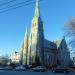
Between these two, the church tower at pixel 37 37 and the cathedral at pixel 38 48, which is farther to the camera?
the cathedral at pixel 38 48

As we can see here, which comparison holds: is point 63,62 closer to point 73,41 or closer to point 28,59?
point 28,59

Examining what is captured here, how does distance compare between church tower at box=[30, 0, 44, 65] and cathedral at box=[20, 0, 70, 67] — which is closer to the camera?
church tower at box=[30, 0, 44, 65]

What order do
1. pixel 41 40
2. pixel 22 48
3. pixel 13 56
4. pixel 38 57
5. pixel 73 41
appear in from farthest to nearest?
pixel 13 56, pixel 22 48, pixel 41 40, pixel 38 57, pixel 73 41

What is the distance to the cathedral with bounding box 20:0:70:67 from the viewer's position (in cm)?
10744

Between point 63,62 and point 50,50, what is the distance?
9.77 metres

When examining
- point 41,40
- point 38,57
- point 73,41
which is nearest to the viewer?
point 73,41

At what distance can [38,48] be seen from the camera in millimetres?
107688

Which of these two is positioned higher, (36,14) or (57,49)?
(36,14)

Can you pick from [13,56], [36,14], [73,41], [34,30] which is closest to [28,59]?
[34,30]

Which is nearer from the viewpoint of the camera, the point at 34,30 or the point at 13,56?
the point at 34,30

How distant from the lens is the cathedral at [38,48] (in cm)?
10744

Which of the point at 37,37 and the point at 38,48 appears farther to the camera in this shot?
the point at 37,37

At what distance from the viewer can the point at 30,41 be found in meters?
112

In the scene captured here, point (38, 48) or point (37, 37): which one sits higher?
point (37, 37)
